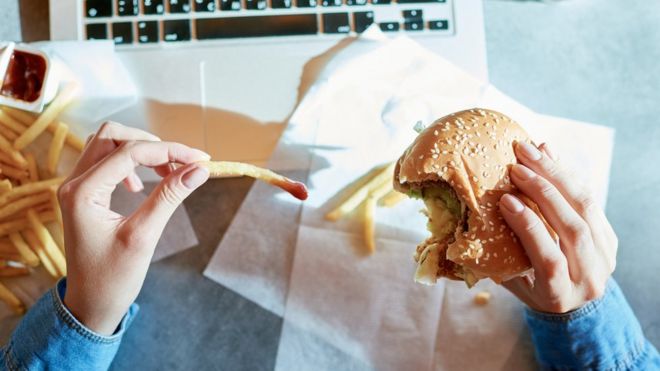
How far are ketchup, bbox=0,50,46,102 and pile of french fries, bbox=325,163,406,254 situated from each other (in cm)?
59

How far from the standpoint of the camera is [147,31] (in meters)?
1.18

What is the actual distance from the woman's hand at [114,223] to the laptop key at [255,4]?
14.0 inches

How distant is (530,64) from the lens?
129cm

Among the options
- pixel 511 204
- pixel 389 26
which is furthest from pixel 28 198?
pixel 511 204

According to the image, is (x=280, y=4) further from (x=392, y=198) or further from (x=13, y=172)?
(x=13, y=172)

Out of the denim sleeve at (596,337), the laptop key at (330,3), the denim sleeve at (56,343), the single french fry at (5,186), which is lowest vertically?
the denim sleeve at (596,337)

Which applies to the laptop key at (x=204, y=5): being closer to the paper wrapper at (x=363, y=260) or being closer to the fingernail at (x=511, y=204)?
the paper wrapper at (x=363, y=260)

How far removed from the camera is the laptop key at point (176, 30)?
1.18 metres

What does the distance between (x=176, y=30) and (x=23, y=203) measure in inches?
16.6

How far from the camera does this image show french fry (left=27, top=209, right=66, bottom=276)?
114 centimetres

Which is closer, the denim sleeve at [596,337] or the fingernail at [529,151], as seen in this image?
the fingernail at [529,151]

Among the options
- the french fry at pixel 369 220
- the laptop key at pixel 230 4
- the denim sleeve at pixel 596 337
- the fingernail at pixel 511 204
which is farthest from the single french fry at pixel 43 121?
the denim sleeve at pixel 596 337

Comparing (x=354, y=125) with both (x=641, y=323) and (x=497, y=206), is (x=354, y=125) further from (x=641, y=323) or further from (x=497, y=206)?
(x=641, y=323)

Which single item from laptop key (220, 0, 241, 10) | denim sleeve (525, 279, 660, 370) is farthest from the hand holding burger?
laptop key (220, 0, 241, 10)
